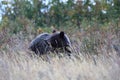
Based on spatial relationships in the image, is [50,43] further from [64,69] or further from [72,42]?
[64,69]

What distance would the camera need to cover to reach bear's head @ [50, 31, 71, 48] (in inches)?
439

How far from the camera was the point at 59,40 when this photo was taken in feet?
37.2

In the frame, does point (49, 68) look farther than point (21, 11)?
No

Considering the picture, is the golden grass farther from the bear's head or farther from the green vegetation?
the bear's head

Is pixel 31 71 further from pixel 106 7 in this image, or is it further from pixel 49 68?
pixel 106 7

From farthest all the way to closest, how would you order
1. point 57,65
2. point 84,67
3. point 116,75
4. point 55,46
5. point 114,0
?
point 114,0, point 55,46, point 57,65, point 84,67, point 116,75

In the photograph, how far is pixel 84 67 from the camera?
7.08 meters

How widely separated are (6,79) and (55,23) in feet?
68.7

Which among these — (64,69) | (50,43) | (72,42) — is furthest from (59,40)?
(64,69)

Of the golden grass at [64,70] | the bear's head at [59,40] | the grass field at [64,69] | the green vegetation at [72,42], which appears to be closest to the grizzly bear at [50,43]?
the bear's head at [59,40]

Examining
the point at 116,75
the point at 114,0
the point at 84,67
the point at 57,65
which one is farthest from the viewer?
the point at 114,0

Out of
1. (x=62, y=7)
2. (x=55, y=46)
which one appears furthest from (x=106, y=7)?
(x=55, y=46)

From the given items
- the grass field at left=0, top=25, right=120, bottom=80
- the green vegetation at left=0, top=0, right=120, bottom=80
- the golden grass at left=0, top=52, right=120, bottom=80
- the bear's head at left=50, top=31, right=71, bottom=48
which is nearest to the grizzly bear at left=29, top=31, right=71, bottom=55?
the bear's head at left=50, top=31, right=71, bottom=48

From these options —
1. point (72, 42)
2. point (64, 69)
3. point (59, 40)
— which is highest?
point (64, 69)
